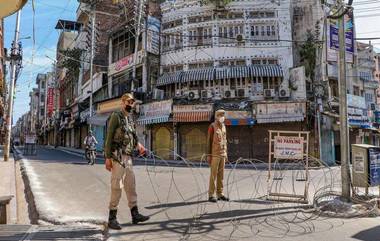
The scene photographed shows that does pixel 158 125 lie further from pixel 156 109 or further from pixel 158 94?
pixel 158 94

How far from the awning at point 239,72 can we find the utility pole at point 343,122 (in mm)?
17908

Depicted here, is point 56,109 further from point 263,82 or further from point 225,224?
point 225,224

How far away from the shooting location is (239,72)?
27.4 m

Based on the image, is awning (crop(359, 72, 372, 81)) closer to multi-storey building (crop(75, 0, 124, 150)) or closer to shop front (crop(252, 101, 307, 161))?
shop front (crop(252, 101, 307, 161))

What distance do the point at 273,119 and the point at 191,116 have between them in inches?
227

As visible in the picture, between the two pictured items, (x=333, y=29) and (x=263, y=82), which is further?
(x=263, y=82)

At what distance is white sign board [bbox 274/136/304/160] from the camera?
9242 mm

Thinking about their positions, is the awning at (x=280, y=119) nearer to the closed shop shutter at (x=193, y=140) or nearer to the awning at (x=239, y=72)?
the awning at (x=239, y=72)

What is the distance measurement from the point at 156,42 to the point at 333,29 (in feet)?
71.6

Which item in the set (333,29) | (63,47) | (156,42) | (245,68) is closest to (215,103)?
(245,68)

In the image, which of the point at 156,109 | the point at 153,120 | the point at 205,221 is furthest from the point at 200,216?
the point at 156,109

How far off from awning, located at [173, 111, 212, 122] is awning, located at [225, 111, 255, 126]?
145 cm

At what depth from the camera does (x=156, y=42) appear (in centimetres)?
3206

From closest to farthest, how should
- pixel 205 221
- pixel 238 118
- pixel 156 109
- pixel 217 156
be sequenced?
pixel 205 221
pixel 217 156
pixel 238 118
pixel 156 109
